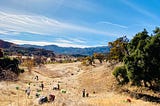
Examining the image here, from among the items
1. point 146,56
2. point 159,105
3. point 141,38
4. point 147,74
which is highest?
point 141,38

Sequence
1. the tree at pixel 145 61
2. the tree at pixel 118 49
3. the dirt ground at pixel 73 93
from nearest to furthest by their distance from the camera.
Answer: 1. the dirt ground at pixel 73 93
2. the tree at pixel 145 61
3. the tree at pixel 118 49

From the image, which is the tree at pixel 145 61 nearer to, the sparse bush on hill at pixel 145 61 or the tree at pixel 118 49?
the sparse bush on hill at pixel 145 61

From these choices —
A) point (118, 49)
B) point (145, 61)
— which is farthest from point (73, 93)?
point (118, 49)

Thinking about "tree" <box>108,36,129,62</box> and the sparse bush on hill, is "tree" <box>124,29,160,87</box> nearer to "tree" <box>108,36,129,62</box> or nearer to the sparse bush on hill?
the sparse bush on hill

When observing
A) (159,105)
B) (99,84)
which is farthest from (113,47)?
(159,105)

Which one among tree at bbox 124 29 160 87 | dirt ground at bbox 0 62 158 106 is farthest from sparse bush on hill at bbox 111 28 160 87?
dirt ground at bbox 0 62 158 106

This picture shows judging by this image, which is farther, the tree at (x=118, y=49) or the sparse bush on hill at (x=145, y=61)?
the tree at (x=118, y=49)

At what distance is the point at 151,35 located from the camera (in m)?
53.0

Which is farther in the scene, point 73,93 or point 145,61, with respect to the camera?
point 73,93

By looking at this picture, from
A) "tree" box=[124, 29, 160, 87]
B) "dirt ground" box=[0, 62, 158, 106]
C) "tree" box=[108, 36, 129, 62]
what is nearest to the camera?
"dirt ground" box=[0, 62, 158, 106]

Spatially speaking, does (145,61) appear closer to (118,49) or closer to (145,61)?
(145,61)

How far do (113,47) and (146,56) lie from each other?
119 ft

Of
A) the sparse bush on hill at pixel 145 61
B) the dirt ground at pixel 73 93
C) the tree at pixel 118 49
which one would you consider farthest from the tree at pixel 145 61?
the tree at pixel 118 49

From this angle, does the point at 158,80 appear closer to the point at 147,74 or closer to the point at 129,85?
the point at 147,74
